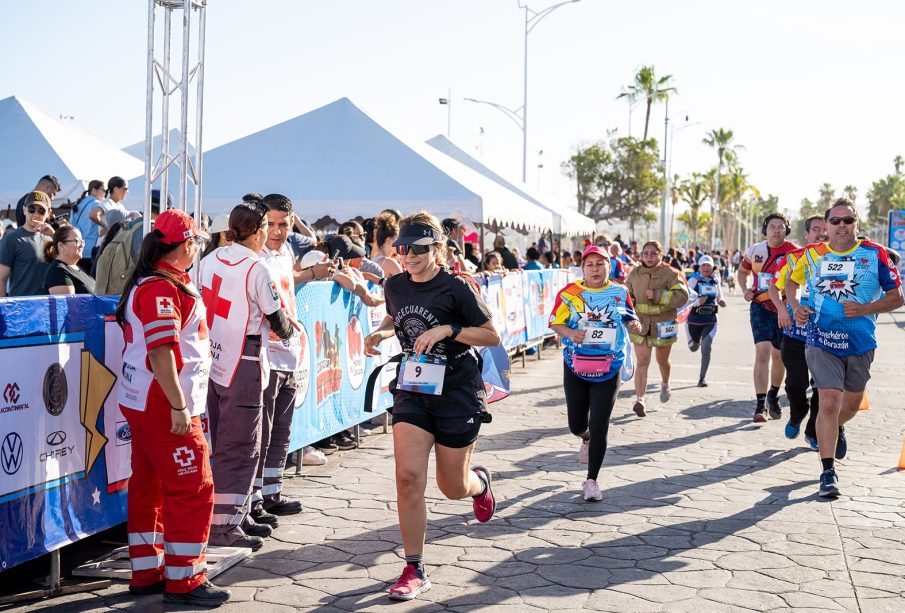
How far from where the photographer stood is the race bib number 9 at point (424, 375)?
203 inches

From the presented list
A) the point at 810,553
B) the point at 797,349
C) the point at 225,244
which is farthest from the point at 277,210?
the point at 797,349

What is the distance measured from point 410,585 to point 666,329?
710cm

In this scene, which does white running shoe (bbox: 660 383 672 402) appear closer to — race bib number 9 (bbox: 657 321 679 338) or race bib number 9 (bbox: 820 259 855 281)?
race bib number 9 (bbox: 657 321 679 338)

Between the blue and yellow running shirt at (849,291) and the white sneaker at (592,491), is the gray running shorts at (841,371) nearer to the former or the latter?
the blue and yellow running shirt at (849,291)

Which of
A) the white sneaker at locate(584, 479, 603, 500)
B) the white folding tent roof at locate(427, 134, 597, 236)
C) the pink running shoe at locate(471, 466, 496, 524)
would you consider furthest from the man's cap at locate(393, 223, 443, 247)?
the white folding tent roof at locate(427, 134, 597, 236)

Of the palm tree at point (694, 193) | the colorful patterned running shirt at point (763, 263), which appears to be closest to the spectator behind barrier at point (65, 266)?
the colorful patterned running shirt at point (763, 263)

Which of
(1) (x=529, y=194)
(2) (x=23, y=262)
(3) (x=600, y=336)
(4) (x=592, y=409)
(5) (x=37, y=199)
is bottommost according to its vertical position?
(4) (x=592, y=409)

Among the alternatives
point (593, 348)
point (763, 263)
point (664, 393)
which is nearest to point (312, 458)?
point (593, 348)

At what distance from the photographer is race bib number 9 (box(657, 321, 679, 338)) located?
453 inches

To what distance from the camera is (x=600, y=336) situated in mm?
7449

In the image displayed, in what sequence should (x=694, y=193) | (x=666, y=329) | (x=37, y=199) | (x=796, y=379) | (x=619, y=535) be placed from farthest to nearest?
1. (x=694, y=193)
2. (x=666, y=329)
3. (x=796, y=379)
4. (x=37, y=199)
5. (x=619, y=535)

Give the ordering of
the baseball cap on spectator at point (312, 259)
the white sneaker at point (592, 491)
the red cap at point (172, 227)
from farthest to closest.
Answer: the baseball cap on spectator at point (312, 259), the white sneaker at point (592, 491), the red cap at point (172, 227)

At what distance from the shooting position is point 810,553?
5820 mm

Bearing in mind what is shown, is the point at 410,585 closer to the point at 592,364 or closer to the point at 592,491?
the point at 592,491
